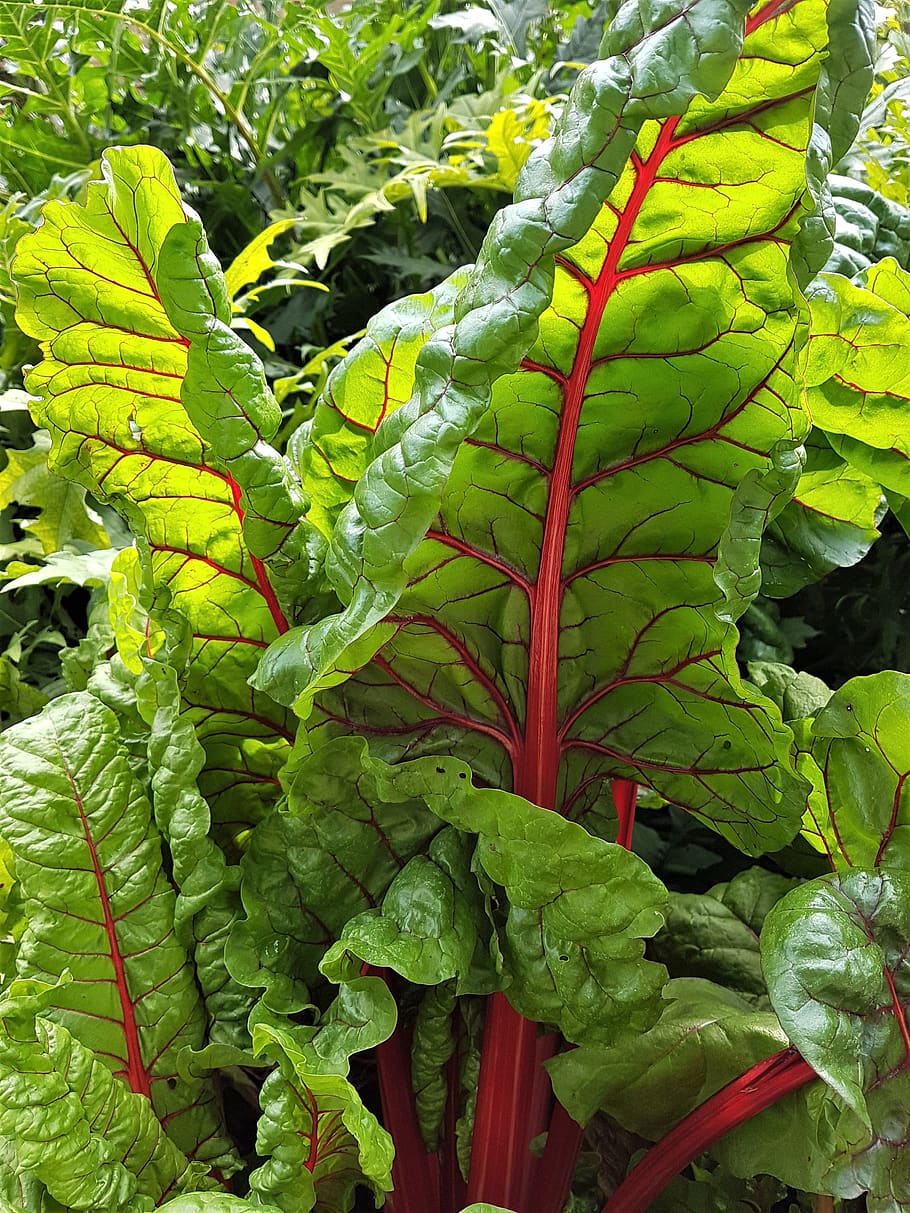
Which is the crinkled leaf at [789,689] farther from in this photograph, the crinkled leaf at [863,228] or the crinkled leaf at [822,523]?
the crinkled leaf at [863,228]

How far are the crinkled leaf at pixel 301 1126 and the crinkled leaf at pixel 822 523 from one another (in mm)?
429

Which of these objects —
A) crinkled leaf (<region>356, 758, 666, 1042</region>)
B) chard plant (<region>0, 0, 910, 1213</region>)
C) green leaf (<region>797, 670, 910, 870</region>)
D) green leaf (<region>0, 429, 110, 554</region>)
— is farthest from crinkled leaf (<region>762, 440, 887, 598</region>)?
green leaf (<region>0, 429, 110, 554</region>)

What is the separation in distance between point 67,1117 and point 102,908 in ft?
0.45

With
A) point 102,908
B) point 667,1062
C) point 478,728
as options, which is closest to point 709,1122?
point 667,1062

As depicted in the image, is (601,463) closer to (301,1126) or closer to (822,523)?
(822,523)

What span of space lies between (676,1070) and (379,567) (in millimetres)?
374

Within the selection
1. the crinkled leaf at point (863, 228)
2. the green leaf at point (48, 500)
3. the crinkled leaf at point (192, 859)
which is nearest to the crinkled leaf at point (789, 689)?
the crinkled leaf at point (863, 228)

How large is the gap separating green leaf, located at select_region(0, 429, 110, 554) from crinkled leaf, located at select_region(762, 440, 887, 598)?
26.8 inches

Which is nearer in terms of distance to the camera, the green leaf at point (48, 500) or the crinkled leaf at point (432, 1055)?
the crinkled leaf at point (432, 1055)

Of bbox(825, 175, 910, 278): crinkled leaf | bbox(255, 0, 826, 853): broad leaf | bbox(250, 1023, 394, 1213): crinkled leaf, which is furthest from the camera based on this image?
bbox(825, 175, 910, 278): crinkled leaf

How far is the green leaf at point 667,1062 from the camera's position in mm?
605

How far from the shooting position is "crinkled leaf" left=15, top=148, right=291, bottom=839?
56 cm

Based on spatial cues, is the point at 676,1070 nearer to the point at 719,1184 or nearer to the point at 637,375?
the point at 719,1184

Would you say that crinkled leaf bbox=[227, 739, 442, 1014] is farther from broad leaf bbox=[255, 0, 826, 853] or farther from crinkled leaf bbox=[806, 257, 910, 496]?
crinkled leaf bbox=[806, 257, 910, 496]
